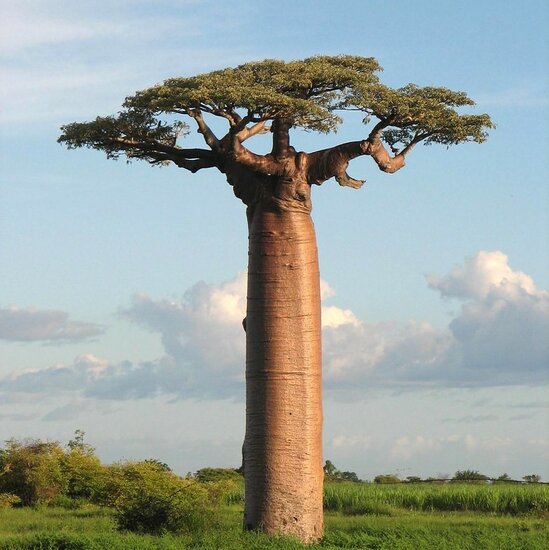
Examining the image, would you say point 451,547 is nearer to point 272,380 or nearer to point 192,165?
point 272,380

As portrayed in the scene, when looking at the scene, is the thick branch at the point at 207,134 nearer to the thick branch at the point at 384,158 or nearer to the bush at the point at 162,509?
the thick branch at the point at 384,158

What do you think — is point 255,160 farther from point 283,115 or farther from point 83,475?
point 83,475

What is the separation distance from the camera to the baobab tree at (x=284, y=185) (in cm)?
1266

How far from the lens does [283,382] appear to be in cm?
1270

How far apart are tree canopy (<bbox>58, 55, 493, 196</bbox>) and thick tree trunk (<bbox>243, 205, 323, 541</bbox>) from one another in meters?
0.92

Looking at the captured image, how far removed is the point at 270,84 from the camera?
43.7 ft

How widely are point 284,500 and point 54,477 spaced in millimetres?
6735

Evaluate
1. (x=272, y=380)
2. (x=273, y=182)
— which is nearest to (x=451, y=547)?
(x=272, y=380)

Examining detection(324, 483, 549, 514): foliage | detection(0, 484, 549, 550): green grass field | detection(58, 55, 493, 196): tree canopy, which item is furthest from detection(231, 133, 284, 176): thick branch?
detection(324, 483, 549, 514): foliage

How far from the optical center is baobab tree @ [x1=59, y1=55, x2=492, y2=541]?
12656mm

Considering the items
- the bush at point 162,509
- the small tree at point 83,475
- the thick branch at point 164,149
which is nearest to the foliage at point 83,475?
the small tree at point 83,475

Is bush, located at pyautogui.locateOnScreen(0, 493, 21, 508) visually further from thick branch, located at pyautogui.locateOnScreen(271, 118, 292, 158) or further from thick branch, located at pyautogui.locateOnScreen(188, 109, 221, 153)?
thick branch, located at pyautogui.locateOnScreen(271, 118, 292, 158)

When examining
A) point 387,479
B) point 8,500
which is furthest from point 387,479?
point 8,500

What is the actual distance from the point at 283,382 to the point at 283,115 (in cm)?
318
